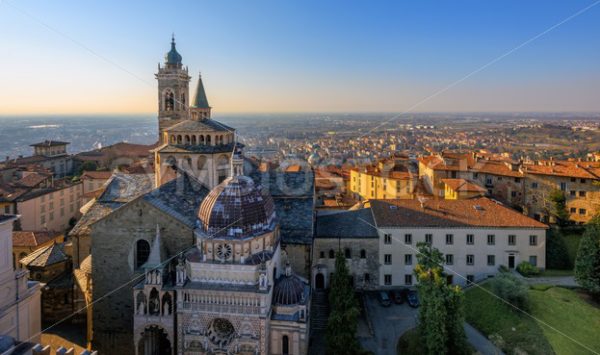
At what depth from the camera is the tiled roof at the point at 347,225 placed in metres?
33.6

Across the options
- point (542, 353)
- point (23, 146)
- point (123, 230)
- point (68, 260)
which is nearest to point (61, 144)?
point (23, 146)

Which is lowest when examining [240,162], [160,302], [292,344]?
[292,344]

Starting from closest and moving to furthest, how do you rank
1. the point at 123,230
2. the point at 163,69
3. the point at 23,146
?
the point at 123,230 < the point at 163,69 < the point at 23,146

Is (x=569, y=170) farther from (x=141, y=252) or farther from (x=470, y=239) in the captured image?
(x=141, y=252)

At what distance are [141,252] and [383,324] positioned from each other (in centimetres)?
1639

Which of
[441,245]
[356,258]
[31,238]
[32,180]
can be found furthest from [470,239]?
[32,180]

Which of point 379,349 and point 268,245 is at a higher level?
point 268,245

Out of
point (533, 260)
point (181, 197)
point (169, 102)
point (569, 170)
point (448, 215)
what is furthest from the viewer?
point (169, 102)

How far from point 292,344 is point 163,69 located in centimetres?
4198

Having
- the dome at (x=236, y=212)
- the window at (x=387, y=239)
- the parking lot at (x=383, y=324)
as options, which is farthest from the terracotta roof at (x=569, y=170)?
the dome at (x=236, y=212)

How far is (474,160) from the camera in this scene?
57.1 meters

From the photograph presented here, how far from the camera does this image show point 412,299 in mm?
32062

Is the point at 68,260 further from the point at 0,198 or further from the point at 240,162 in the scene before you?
the point at 0,198

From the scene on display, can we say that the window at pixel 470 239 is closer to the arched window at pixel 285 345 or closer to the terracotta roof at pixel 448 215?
the terracotta roof at pixel 448 215
